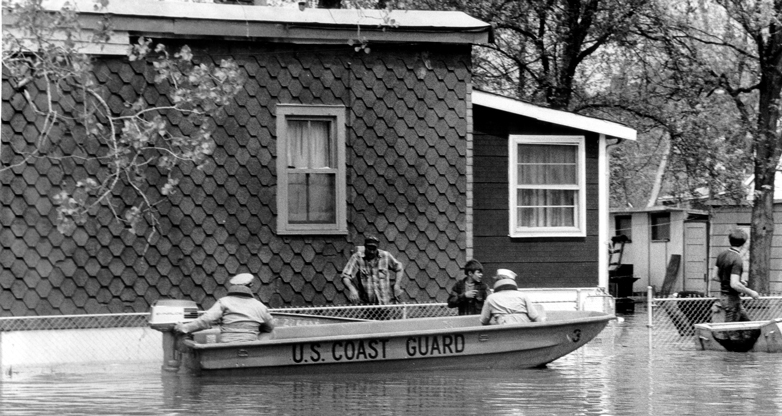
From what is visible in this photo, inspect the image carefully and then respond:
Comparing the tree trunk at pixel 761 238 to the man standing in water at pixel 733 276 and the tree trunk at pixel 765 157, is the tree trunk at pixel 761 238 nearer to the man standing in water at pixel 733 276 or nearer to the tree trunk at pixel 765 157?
the tree trunk at pixel 765 157

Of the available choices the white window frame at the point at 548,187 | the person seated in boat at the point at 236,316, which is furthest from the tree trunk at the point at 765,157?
the person seated in boat at the point at 236,316

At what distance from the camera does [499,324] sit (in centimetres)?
1519

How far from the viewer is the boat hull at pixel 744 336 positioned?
17.7m

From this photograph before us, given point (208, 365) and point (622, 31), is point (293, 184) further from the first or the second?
point (622, 31)

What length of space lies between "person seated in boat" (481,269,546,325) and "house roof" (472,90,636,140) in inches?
206

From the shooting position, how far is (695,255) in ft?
113

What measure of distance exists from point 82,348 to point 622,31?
563 inches

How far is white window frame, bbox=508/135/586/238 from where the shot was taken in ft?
67.6

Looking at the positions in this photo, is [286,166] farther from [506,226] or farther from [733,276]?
[733,276]

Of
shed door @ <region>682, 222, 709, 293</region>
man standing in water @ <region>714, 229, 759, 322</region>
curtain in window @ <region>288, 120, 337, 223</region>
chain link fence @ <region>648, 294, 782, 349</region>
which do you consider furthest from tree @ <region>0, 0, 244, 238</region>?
shed door @ <region>682, 222, 709, 293</region>

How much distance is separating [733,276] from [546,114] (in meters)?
4.44

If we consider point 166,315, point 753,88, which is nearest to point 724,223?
point 753,88

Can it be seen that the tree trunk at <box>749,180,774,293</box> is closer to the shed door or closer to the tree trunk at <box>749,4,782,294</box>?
the tree trunk at <box>749,4,782,294</box>

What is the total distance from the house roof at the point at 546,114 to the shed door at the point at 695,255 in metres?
13.0
